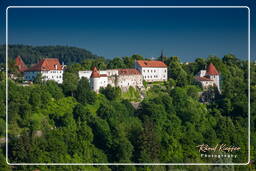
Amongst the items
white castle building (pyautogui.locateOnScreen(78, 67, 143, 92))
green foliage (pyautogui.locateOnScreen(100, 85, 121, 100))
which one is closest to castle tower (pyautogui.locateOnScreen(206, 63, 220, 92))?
white castle building (pyautogui.locateOnScreen(78, 67, 143, 92))

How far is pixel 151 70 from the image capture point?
474 inches

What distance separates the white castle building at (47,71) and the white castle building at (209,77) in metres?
3.27

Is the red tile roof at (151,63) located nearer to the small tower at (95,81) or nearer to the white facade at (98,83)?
the white facade at (98,83)

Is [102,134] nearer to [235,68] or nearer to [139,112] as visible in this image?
[139,112]

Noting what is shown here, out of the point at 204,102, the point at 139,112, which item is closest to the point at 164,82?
the point at 204,102

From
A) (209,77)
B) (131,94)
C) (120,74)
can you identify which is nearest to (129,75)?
(120,74)

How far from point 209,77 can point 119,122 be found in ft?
10.8

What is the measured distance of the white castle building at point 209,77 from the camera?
11.8m

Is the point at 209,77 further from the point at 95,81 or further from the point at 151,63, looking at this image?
the point at 95,81

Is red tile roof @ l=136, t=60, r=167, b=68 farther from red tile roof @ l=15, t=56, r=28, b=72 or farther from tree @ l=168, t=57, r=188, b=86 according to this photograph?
red tile roof @ l=15, t=56, r=28, b=72

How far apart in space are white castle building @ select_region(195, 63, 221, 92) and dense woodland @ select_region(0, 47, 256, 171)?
230 mm

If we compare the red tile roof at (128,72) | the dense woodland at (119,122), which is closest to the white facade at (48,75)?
the dense woodland at (119,122)

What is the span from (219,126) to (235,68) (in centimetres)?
383

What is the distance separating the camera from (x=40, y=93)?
9.80 m
